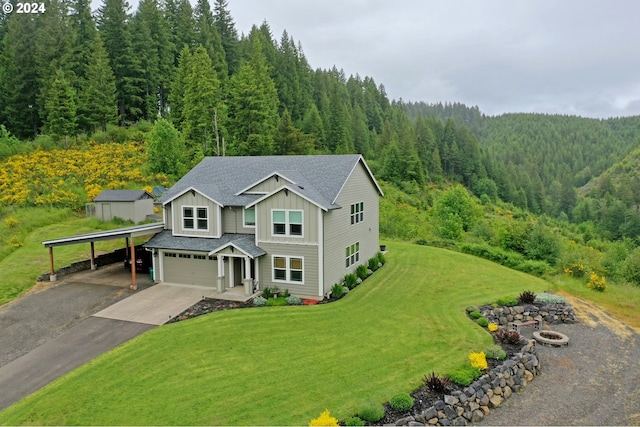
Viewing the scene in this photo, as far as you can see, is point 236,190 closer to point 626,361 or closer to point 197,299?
point 197,299

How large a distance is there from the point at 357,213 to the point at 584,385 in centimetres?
1390

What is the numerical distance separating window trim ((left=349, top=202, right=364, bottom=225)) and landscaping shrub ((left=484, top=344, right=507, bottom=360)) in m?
10.7

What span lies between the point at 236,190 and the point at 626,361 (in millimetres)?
18428

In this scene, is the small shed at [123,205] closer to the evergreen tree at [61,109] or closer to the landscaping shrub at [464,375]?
the evergreen tree at [61,109]

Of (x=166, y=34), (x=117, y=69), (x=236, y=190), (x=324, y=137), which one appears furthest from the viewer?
(x=324, y=137)

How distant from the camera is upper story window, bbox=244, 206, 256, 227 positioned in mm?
21375

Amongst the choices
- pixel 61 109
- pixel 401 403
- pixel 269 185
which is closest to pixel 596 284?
pixel 401 403

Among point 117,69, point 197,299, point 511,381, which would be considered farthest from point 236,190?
point 117,69

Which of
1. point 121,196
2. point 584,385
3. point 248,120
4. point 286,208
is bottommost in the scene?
point 584,385

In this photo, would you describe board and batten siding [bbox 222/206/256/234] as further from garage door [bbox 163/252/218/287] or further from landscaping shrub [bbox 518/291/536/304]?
landscaping shrub [bbox 518/291/536/304]

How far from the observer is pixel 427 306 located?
18.9m

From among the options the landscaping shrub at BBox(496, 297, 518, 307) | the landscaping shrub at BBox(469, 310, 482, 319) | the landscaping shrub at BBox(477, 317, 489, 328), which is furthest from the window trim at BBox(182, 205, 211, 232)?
the landscaping shrub at BBox(496, 297, 518, 307)

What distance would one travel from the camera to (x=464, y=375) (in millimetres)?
12117

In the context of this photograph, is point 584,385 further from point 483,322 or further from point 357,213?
point 357,213
